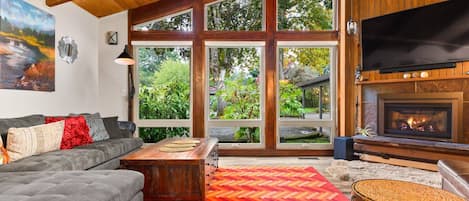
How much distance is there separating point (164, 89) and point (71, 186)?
12.5 feet

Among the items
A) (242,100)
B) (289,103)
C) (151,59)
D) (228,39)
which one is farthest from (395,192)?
(151,59)

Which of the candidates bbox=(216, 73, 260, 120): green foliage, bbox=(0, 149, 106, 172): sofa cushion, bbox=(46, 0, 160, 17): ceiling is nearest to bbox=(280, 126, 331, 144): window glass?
bbox=(216, 73, 260, 120): green foliage

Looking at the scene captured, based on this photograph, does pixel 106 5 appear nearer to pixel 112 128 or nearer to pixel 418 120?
pixel 112 128

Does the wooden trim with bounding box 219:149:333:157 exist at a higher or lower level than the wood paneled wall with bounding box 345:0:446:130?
lower

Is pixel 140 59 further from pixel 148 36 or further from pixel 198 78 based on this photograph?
pixel 198 78

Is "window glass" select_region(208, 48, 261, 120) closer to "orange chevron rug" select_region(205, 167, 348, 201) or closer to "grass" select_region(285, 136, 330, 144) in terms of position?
"grass" select_region(285, 136, 330, 144)

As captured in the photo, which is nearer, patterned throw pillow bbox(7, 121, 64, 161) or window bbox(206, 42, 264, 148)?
patterned throw pillow bbox(7, 121, 64, 161)

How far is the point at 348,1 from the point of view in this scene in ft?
17.4

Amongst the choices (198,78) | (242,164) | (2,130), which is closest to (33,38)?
(2,130)

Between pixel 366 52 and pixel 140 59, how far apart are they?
410 cm

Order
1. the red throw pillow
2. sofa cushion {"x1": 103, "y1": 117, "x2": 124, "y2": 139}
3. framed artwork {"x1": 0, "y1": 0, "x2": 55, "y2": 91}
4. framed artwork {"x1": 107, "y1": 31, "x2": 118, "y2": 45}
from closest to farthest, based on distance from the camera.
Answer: framed artwork {"x1": 0, "y1": 0, "x2": 55, "y2": 91} → the red throw pillow → sofa cushion {"x1": 103, "y1": 117, "x2": 124, "y2": 139} → framed artwork {"x1": 107, "y1": 31, "x2": 118, "y2": 45}

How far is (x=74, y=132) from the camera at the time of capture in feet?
11.6

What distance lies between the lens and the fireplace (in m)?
4.16

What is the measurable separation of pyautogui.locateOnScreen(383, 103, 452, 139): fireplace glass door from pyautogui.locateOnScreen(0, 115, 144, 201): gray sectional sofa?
4179 millimetres
